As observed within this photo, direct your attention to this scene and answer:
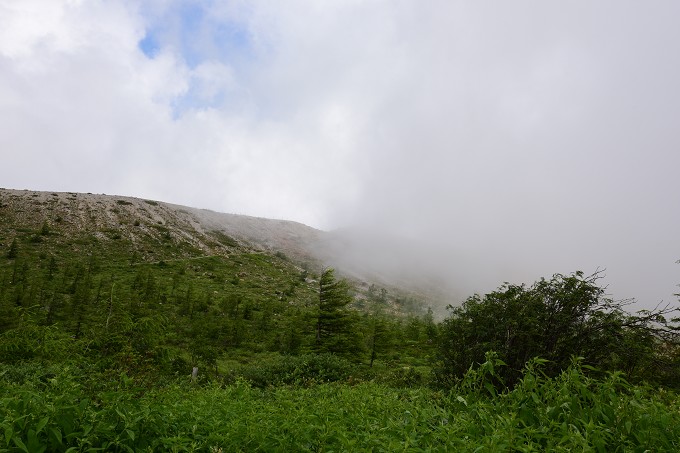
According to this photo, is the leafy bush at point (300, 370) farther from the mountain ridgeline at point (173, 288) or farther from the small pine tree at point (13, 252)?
the small pine tree at point (13, 252)

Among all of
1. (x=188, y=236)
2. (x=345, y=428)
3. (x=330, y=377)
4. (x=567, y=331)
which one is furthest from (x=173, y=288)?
(x=345, y=428)

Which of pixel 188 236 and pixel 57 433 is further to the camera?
pixel 188 236

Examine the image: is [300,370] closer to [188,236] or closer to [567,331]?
[567,331]

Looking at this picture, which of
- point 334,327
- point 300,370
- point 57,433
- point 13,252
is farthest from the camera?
point 13,252

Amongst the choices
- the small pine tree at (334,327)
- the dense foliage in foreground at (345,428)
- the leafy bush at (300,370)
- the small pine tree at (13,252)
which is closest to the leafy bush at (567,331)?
the dense foliage in foreground at (345,428)

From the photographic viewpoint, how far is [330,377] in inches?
784

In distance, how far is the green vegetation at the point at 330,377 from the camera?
3.41 m

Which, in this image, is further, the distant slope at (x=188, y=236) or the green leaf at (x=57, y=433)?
the distant slope at (x=188, y=236)

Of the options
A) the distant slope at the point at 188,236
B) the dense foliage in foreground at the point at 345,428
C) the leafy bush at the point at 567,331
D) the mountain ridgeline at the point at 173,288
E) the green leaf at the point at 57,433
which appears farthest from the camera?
the distant slope at the point at 188,236

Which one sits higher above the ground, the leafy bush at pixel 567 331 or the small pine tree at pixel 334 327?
the leafy bush at pixel 567 331

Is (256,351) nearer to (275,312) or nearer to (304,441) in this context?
(275,312)

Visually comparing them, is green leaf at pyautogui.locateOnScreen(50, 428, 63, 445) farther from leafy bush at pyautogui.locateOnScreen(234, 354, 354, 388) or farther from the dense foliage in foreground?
leafy bush at pyautogui.locateOnScreen(234, 354, 354, 388)

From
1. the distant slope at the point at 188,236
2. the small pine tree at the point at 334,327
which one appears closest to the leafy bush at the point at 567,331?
the small pine tree at the point at 334,327

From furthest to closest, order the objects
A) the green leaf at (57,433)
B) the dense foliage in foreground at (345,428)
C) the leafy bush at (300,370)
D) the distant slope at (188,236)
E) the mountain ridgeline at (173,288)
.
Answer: the distant slope at (188,236) → the mountain ridgeline at (173,288) → the leafy bush at (300,370) → the dense foliage in foreground at (345,428) → the green leaf at (57,433)
